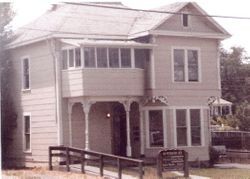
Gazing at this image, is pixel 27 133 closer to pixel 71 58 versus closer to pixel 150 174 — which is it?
pixel 71 58

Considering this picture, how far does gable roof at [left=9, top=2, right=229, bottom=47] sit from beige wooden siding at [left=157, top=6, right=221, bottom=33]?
239 mm

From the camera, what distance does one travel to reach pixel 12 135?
80.7 feet

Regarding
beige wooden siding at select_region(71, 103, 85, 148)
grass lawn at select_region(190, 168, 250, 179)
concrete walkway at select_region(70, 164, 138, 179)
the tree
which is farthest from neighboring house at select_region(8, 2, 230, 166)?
grass lawn at select_region(190, 168, 250, 179)

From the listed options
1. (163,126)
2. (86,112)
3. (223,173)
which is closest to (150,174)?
(223,173)

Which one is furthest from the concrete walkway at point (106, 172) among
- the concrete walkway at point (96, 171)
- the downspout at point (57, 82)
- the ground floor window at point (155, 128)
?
the ground floor window at point (155, 128)

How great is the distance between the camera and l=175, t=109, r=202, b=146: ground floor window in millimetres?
22734

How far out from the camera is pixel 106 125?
895 inches

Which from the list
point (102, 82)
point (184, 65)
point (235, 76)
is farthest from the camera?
point (235, 76)

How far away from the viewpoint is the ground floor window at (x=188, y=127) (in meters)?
22.7

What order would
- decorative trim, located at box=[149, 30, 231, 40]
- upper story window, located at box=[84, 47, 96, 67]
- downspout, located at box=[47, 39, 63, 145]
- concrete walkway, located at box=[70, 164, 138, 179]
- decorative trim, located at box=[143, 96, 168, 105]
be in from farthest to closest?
1. decorative trim, located at box=[143, 96, 168, 105]
2. decorative trim, located at box=[149, 30, 231, 40]
3. downspout, located at box=[47, 39, 63, 145]
4. upper story window, located at box=[84, 47, 96, 67]
5. concrete walkway, located at box=[70, 164, 138, 179]

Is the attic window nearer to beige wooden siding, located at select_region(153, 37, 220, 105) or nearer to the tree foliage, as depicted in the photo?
beige wooden siding, located at select_region(153, 37, 220, 105)

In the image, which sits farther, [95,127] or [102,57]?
[95,127]

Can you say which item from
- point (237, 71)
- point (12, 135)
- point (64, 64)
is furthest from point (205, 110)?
point (237, 71)

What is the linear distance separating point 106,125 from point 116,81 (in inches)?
98.6
